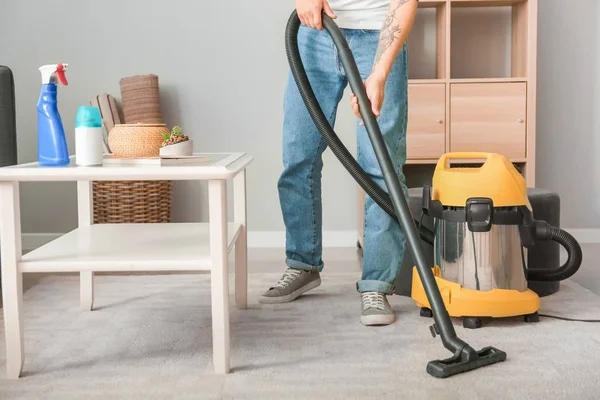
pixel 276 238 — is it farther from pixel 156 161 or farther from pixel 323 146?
pixel 156 161

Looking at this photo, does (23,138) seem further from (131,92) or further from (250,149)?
(250,149)

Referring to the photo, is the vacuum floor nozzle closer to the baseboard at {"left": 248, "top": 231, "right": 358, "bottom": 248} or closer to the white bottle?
the white bottle

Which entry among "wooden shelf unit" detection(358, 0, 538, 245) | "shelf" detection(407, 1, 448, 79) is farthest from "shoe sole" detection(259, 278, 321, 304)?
"shelf" detection(407, 1, 448, 79)

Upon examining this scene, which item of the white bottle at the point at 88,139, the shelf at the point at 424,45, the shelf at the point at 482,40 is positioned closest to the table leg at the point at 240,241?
the white bottle at the point at 88,139

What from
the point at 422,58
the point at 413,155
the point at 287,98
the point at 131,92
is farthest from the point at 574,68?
the point at 131,92

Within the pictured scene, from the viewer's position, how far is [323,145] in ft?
7.14

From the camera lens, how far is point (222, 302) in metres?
1.55

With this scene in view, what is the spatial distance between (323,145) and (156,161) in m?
0.66

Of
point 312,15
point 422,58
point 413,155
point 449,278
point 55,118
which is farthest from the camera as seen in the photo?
point 422,58

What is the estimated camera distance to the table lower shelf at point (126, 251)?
1.56 m

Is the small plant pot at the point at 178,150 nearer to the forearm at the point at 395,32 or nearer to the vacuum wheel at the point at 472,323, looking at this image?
the forearm at the point at 395,32

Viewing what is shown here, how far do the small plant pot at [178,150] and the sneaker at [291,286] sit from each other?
60cm

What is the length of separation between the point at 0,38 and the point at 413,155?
1830mm

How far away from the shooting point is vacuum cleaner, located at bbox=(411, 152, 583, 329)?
191cm
